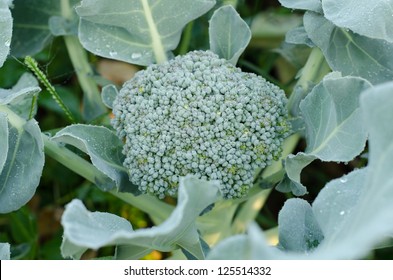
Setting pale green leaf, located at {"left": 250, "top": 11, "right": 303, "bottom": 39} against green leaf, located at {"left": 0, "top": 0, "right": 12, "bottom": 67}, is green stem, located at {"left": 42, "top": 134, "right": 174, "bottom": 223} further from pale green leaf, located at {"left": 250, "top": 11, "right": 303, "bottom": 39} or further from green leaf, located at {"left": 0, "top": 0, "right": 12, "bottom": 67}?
pale green leaf, located at {"left": 250, "top": 11, "right": 303, "bottom": 39}

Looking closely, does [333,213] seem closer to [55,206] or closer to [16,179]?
[16,179]

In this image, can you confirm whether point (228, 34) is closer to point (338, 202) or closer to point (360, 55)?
point (360, 55)

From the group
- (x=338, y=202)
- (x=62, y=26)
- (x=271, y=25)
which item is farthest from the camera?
(x=271, y=25)

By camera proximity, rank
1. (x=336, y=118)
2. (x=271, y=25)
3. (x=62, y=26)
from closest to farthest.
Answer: (x=336, y=118)
(x=62, y=26)
(x=271, y=25)

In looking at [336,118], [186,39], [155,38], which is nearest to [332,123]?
[336,118]

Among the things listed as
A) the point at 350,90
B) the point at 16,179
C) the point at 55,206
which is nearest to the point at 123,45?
the point at 16,179
